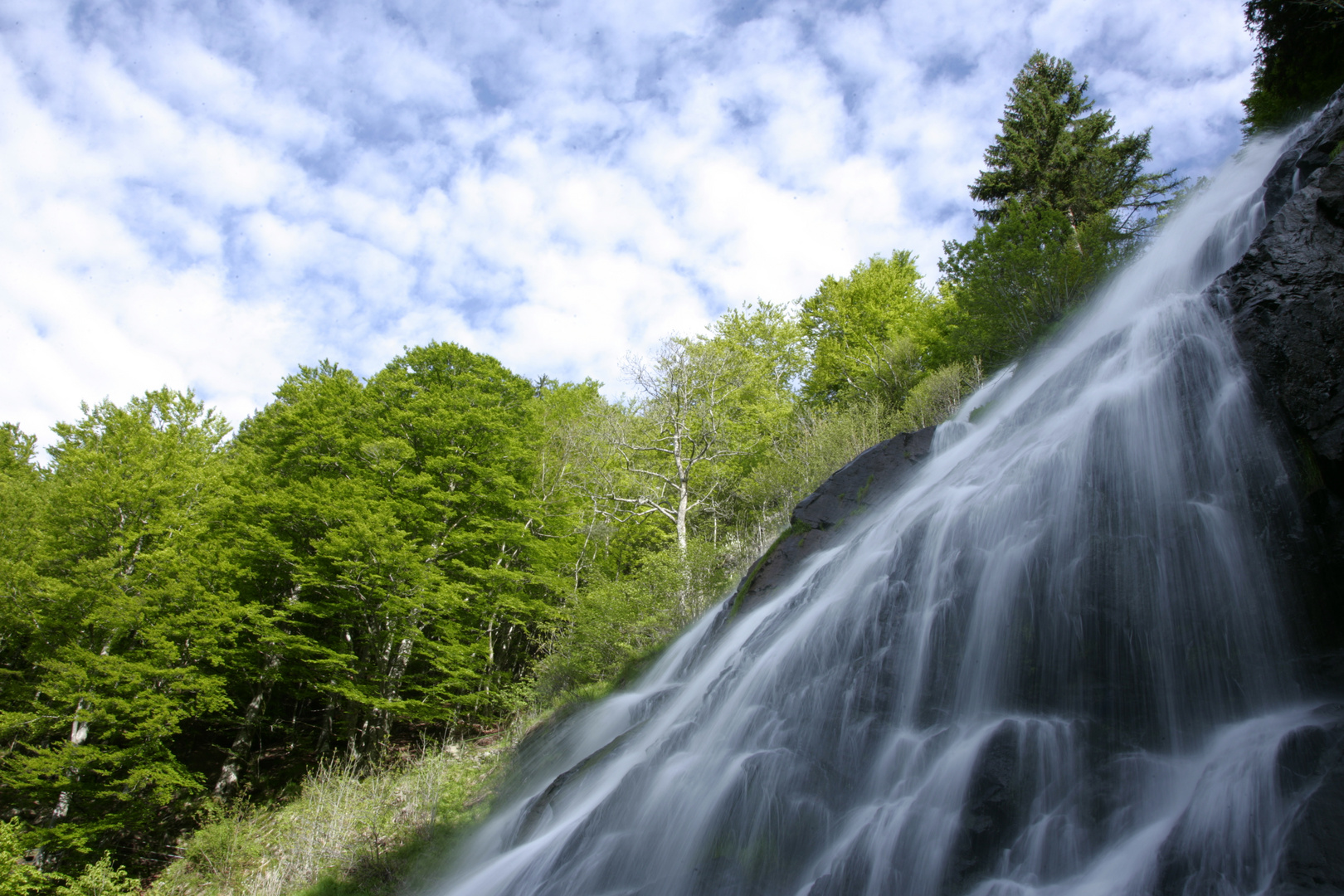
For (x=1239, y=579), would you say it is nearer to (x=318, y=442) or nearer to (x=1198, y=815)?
(x=1198, y=815)

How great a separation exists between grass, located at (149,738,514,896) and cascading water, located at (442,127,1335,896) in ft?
6.28

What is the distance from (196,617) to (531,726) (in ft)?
28.0

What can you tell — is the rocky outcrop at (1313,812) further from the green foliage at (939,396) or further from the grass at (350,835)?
the green foliage at (939,396)

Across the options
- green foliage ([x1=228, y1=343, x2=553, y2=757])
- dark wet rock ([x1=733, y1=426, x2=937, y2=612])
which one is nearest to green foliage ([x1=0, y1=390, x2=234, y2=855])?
green foliage ([x1=228, y1=343, x2=553, y2=757])

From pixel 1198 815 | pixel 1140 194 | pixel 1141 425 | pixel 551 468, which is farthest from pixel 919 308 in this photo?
pixel 1198 815

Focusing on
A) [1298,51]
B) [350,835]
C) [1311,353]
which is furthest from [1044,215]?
[350,835]

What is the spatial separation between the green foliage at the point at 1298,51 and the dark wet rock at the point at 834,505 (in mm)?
10145

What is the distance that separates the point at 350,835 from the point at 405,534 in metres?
8.13

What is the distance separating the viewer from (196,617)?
49.4ft

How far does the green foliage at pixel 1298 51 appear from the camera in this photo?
12.2 metres

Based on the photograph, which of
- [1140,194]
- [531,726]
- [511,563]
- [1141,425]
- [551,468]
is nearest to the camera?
[1141,425]

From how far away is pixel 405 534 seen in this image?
16.9 m

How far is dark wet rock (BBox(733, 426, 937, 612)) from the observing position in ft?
34.7

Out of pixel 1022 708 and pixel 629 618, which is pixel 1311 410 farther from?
pixel 629 618
